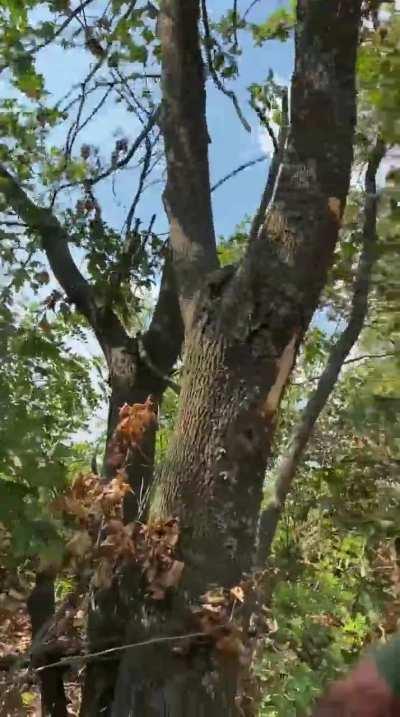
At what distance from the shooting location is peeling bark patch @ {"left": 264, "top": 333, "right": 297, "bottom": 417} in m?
2.58

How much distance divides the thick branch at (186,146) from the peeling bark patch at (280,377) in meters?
0.53

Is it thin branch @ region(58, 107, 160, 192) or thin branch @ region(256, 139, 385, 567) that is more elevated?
thin branch @ region(58, 107, 160, 192)

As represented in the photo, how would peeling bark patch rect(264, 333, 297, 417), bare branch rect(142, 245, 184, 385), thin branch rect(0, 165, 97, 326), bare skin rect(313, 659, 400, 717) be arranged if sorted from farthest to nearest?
thin branch rect(0, 165, 97, 326) < bare branch rect(142, 245, 184, 385) < peeling bark patch rect(264, 333, 297, 417) < bare skin rect(313, 659, 400, 717)

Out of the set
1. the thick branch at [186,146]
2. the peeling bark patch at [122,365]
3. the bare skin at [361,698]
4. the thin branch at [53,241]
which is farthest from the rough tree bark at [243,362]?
the bare skin at [361,698]

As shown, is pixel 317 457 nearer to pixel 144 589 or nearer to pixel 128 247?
pixel 128 247

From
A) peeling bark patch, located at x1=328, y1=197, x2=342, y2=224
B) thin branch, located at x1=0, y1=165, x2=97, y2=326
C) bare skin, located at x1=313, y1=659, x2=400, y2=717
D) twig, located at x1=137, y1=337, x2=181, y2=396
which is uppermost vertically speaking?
thin branch, located at x1=0, y1=165, x2=97, y2=326

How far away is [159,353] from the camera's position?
3.72 meters

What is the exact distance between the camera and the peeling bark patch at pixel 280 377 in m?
Result: 2.58

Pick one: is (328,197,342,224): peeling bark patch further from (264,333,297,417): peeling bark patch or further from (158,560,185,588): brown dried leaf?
(158,560,185,588): brown dried leaf

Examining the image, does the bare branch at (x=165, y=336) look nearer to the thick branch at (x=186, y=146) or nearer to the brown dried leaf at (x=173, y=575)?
the thick branch at (x=186, y=146)

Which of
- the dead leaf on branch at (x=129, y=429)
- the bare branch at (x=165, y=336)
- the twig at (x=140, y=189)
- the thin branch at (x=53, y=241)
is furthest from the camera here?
the twig at (x=140, y=189)

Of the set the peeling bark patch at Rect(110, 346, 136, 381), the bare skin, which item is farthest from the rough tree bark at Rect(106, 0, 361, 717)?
the bare skin

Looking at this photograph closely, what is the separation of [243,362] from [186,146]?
108cm

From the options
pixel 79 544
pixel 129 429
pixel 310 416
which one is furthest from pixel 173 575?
pixel 310 416
